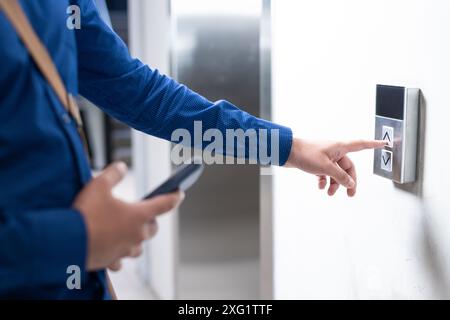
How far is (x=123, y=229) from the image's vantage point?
2.47 feet

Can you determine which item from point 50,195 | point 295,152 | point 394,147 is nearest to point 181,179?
point 50,195

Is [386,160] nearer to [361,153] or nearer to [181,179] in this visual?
[361,153]

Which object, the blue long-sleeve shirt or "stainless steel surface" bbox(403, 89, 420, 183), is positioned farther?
"stainless steel surface" bbox(403, 89, 420, 183)

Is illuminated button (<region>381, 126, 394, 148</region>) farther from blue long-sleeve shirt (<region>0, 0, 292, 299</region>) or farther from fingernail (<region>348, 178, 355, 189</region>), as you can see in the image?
blue long-sleeve shirt (<region>0, 0, 292, 299</region>)

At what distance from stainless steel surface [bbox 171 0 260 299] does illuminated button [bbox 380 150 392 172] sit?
86cm

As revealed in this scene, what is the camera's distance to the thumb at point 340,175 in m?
1.07

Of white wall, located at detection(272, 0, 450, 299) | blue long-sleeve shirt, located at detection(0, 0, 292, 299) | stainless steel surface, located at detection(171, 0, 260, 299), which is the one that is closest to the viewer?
blue long-sleeve shirt, located at detection(0, 0, 292, 299)

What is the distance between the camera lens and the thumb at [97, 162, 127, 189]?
784 millimetres

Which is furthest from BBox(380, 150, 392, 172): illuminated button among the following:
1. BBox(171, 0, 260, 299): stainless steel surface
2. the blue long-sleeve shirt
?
BBox(171, 0, 260, 299): stainless steel surface

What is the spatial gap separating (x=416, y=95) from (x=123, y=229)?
545 mm

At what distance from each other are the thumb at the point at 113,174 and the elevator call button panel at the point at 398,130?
19.2 inches

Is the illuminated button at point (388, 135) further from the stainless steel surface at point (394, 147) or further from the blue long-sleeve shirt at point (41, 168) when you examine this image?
the blue long-sleeve shirt at point (41, 168)

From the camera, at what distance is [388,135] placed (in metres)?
1.09

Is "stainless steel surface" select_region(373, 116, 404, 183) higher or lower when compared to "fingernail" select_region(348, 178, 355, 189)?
higher
